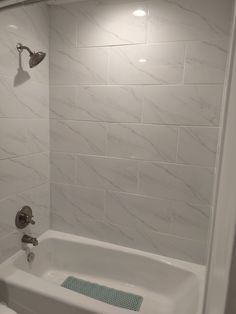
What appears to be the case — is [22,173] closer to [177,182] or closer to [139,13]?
[177,182]

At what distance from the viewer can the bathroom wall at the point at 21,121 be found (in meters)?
1.36

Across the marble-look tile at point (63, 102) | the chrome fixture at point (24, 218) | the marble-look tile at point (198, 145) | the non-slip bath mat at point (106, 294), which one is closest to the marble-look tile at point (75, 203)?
the chrome fixture at point (24, 218)

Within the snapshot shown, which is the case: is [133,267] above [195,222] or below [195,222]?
below

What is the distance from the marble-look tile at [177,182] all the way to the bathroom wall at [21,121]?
749 mm

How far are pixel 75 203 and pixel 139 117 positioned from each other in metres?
0.80

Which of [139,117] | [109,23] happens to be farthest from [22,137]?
[109,23]

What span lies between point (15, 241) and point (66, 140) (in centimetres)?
75

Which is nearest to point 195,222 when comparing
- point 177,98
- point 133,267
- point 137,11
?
point 133,267

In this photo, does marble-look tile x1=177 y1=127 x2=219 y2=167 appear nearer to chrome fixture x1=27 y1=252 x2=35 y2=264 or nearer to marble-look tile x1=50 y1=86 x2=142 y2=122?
marble-look tile x1=50 y1=86 x2=142 y2=122

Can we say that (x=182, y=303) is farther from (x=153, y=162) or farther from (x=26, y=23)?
(x=26, y=23)

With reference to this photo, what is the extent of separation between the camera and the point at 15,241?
152 centimetres

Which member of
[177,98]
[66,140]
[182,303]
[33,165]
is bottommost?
[182,303]

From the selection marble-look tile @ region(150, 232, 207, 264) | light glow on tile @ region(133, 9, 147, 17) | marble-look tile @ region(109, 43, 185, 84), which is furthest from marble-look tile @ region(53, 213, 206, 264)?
light glow on tile @ region(133, 9, 147, 17)

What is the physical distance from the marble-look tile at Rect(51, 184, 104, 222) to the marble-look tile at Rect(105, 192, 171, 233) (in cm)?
8
